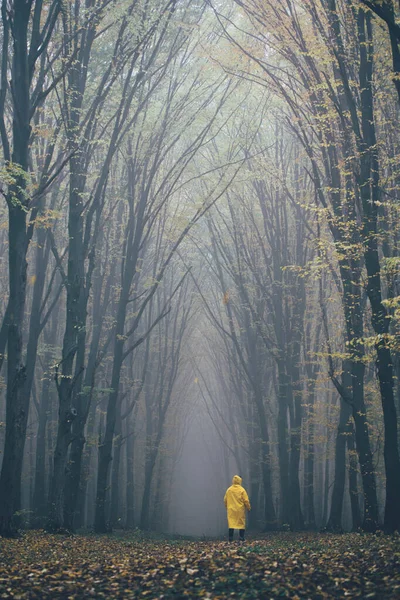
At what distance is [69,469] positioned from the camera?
15.2 meters

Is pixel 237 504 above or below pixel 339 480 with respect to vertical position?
below

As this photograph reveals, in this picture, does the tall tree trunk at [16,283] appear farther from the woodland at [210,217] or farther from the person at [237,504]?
the person at [237,504]

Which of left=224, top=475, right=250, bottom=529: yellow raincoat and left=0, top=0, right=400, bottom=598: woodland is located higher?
left=0, top=0, right=400, bottom=598: woodland

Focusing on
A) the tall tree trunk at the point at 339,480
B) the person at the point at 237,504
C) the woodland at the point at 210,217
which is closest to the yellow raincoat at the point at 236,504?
the person at the point at 237,504

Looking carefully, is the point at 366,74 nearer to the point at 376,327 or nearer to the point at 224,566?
the point at 376,327

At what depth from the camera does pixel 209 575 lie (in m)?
6.94

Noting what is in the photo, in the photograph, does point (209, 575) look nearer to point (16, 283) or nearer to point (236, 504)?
point (16, 283)

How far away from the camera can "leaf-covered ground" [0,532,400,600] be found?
616 centimetres

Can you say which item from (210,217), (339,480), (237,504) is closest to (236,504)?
(237,504)

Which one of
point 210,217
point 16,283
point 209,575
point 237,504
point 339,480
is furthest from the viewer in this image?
point 210,217

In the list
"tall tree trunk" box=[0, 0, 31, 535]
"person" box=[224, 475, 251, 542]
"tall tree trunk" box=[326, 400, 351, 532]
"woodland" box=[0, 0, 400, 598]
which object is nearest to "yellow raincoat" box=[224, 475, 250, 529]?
"person" box=[224, 475, 251, 542]

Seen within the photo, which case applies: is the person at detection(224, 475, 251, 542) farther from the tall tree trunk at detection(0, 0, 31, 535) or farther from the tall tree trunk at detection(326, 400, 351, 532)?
the tall tree trunk at detection(0, 0, 31, 535)

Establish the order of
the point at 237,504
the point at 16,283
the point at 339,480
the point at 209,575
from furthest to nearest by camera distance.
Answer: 1. the point at 339,480
2. the point at 237,504
3. the point at 16,283
4. the point at 209,575

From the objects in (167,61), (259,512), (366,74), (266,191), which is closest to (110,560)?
(366,74)
